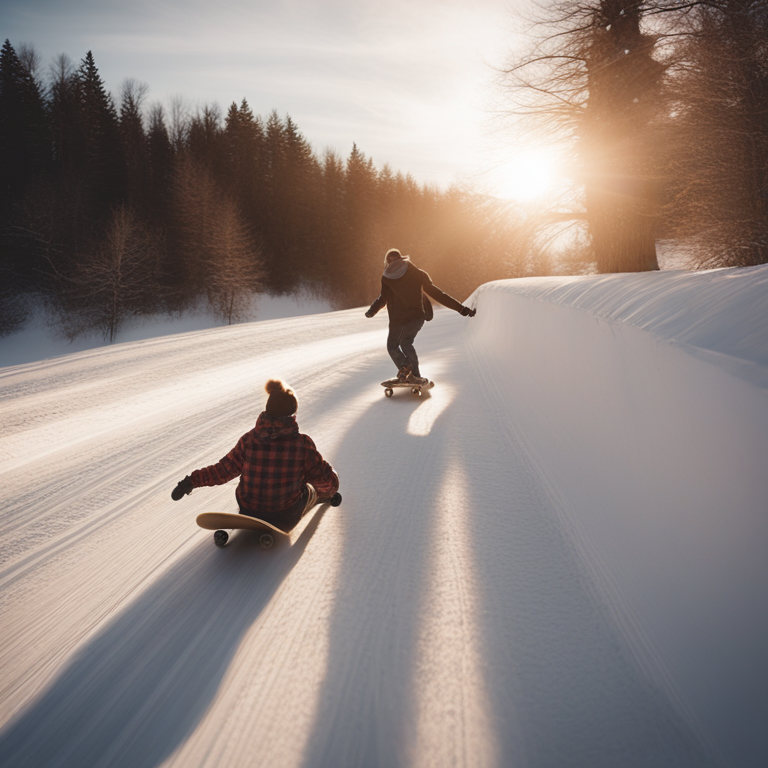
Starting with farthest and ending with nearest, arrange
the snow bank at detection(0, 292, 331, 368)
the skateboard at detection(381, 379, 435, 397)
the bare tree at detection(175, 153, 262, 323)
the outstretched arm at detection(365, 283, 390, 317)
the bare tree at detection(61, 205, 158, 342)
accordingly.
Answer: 1. the bare tree at detection(175, 153, 262, 323)
2. the snow bank at detection(0, 292, 331, 368)
3. the bare tree at detection(61, 205, 158, 342)
4. the outstretched arm at detection(365, 283, 390, 317)
5. the skateboard at detection(381, 379, 435, 397)

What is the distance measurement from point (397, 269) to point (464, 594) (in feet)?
16.5

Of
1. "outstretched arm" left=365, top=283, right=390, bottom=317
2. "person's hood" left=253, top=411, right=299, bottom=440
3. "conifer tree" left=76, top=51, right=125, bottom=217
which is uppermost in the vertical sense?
"conifer tree" left=76, top=51, right=125, bottom=217

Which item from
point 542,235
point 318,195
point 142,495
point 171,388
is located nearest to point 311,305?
point 318,195

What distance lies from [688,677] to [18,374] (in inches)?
467

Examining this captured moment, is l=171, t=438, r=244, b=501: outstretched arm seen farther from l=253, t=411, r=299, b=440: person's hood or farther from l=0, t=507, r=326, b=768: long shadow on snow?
l=0, t=507, r=326, b=768: long shadow on snow

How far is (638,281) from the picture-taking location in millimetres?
4035

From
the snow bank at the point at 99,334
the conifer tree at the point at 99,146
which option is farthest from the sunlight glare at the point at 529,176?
the conifer tree at the point at 99,146

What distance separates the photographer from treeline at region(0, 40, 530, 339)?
30.2 meters

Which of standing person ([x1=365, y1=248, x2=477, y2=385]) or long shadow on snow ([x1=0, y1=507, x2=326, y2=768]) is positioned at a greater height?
standing person ([x1=365, y1=248, x2=477, y2=385])

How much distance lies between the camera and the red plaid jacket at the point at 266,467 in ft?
10.2

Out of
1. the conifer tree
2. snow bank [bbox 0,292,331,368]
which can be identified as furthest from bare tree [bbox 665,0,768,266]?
the conifer tree

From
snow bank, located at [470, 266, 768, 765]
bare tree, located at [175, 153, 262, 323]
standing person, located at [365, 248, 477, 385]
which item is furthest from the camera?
bare tree, located at [175, 153, 262, 323]

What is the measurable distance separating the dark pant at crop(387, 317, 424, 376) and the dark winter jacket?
7 cm

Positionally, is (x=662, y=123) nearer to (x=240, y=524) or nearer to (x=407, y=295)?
(x=407, y=295)
